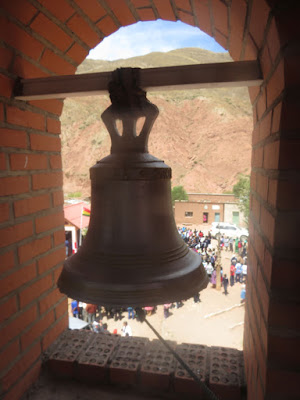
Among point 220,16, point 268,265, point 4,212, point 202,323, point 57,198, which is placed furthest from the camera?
point 202,323

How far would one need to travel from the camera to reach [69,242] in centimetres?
1288

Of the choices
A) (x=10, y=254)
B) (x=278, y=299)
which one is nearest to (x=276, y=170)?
(x=278, y=299)

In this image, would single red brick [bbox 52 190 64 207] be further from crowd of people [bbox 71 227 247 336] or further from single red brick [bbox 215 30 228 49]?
crowd of people [bbox 71 227 247 336]

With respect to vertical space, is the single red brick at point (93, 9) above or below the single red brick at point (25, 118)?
above

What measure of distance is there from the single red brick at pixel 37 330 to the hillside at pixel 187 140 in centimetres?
4725

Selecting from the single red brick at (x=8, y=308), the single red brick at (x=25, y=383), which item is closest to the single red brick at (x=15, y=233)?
the single red brick at (x=8, y=308)

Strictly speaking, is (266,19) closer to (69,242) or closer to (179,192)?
(69,242)

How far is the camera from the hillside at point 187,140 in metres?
50.4

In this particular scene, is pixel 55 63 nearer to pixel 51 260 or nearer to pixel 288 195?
pixel 51 260

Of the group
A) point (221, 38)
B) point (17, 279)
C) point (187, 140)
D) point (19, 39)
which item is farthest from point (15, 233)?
point (187, 140)

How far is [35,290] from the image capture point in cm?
165

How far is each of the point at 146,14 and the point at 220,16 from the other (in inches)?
22.5

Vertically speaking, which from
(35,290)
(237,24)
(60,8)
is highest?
(60,8)

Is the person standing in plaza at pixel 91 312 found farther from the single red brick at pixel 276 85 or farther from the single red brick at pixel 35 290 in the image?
the single red brick at pixel 276 85
